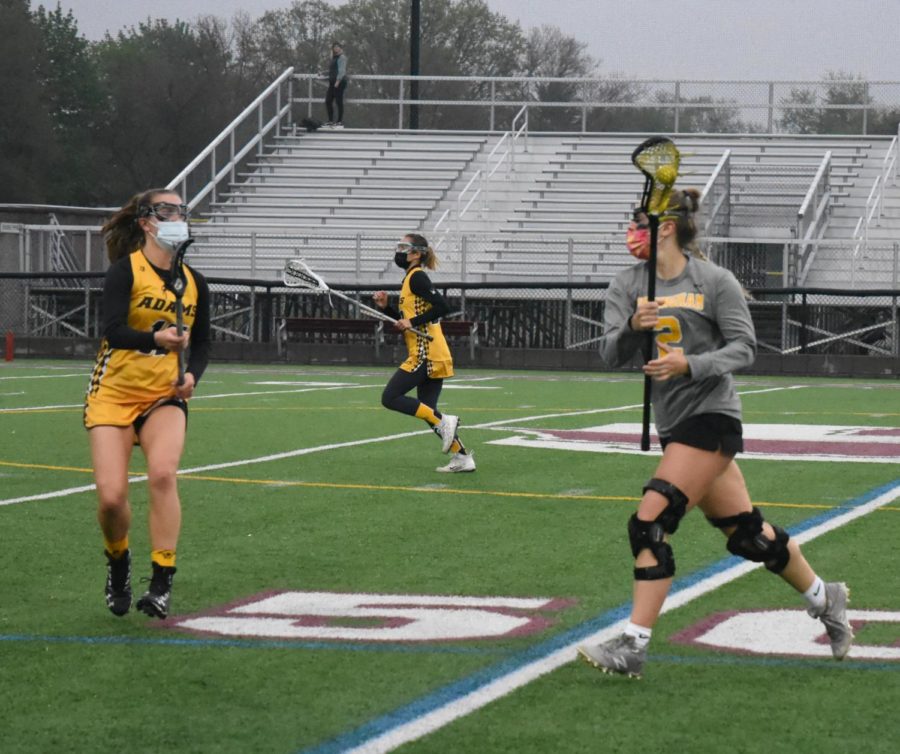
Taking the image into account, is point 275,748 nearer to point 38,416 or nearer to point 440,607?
point 440,607

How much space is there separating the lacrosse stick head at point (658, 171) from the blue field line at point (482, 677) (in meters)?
1.72

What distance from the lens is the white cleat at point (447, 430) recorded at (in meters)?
13.2

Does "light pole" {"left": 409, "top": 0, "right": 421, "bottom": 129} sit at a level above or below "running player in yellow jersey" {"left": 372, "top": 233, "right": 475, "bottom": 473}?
above

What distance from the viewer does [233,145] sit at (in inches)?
1629

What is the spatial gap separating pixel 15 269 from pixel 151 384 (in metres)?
29.7

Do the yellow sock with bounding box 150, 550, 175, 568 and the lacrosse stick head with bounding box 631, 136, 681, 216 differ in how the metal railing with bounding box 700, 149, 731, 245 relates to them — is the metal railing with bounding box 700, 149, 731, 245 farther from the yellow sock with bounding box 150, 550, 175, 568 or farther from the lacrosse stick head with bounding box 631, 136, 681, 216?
the lacrosse stick head with bounding box 631, 136, 681, 216

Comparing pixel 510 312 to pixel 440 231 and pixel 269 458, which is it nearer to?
pixel 440 231

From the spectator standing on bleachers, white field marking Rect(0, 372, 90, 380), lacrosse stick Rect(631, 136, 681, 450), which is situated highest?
the spectator standing on bleachers

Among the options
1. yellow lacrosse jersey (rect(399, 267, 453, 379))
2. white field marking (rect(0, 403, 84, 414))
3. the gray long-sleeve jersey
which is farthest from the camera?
white field marking (rect(0, 403, 84, 414))

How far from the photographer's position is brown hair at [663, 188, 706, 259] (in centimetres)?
648

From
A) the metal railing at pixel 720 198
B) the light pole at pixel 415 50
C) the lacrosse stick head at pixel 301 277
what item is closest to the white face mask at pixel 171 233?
the lacrosse stick head at pixel 301 277

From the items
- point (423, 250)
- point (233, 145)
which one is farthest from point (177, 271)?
point (233, 145)

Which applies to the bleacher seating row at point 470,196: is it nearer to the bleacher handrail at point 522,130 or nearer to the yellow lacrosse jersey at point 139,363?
the bleacher handrail at point 522,130

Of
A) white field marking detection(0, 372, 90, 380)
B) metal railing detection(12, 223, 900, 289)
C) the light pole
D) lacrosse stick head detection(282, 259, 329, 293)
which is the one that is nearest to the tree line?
the light pole
